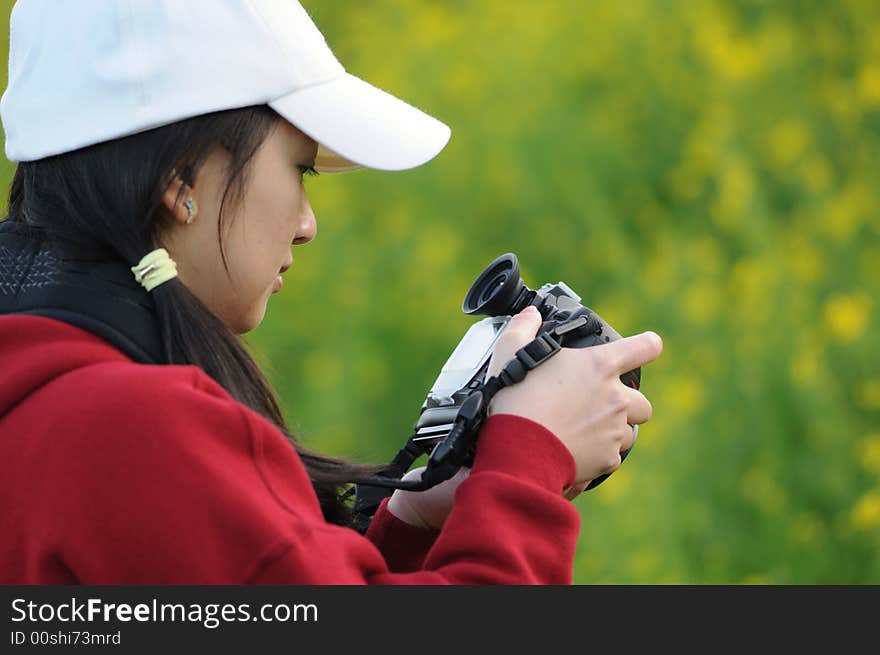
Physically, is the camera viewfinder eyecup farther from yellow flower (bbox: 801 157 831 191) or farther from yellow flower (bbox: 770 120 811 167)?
yellow flower (bbox: 770 120 811 167)

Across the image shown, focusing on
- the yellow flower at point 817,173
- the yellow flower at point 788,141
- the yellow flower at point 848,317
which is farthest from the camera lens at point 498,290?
the yellow flower at point 788,141

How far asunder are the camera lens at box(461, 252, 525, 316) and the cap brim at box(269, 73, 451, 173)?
0.14 m

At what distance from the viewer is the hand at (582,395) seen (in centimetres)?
107

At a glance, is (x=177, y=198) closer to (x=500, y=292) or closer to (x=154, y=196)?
(x=154, y=196)

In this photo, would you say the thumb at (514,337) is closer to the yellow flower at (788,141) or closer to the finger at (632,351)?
the finger at (632,351)

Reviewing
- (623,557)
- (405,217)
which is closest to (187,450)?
(623,557)

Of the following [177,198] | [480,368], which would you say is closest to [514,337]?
[480,368]

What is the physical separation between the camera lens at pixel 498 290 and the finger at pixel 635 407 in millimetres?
136

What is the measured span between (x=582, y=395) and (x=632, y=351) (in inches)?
2.8

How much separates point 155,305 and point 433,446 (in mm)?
294

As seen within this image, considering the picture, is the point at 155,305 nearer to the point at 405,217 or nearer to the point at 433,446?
the point at 433,446

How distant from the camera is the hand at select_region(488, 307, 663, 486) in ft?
3.52

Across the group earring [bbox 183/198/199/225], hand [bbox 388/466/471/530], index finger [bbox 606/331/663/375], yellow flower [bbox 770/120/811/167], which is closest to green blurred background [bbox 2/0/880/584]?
yellow flower [bbox 770/120/811/167]

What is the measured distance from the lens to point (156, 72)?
1006 millimetres
